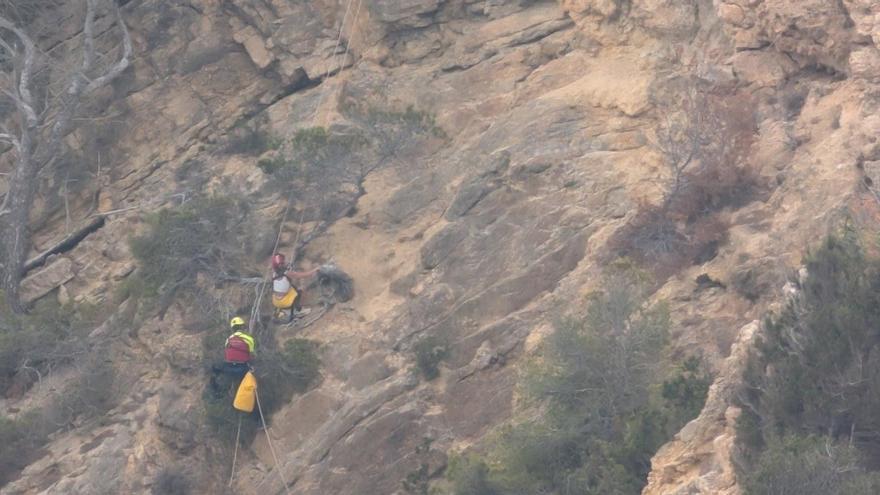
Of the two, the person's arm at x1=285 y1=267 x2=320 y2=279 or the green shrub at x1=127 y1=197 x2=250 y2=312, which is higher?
the green shrub at x1=127 y1=197 x2=250 y2=312

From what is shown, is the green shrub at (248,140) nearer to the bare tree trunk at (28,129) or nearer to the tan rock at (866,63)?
the bare tree trunk at (28,129)

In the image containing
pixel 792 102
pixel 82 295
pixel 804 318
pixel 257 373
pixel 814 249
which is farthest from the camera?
pixel 82 295

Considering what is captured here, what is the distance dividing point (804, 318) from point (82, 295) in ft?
40.6

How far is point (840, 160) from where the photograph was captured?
1716 cm

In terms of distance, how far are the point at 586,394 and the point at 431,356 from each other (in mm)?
2571

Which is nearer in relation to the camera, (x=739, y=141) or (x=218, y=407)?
(x=739, y=141)

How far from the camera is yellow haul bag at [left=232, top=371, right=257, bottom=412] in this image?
19.6m

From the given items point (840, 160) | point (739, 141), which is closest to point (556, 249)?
point (739, 141)

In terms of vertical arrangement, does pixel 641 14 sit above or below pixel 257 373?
above

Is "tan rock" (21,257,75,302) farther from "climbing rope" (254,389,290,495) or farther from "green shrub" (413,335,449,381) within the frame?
"green shrub" (413,335,449,381)

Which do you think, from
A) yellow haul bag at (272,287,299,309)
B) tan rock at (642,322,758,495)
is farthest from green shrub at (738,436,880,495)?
yellow haul bag at (272,287,299,309)

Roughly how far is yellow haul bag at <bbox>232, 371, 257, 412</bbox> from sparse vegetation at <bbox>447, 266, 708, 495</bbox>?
3467mm

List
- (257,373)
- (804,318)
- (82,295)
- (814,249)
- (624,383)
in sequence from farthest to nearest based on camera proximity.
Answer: (82,295), (257,373), (624,383), (814,249), (804,318)

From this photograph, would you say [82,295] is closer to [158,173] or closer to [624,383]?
[158,173]
